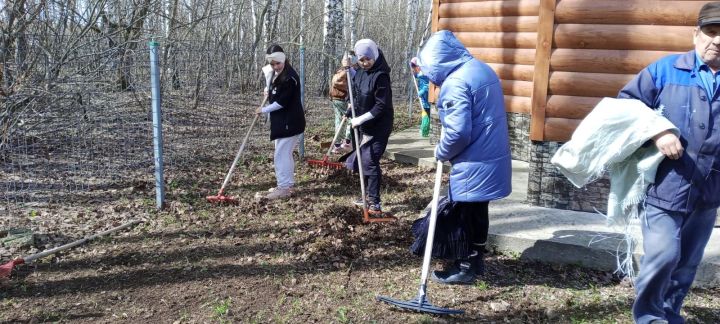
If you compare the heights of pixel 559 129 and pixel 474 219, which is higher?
pixel 559 129

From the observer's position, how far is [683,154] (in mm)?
2629

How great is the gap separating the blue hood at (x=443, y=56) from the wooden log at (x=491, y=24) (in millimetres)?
4107

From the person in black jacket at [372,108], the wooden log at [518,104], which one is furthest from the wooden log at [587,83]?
the wooden log at [518,104]

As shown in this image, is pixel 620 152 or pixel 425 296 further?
pixel 425 296

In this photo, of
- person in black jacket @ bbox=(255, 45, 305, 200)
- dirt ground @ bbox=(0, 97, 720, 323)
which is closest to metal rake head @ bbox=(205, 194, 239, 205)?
dirt ground @ bbox=(0, 97, 720, 323)

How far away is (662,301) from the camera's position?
2.92 meters

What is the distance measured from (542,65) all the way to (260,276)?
125 inches

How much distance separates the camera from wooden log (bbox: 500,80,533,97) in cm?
717

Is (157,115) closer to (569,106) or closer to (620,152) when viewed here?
(569,106)

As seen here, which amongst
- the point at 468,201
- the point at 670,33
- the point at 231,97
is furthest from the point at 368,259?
the point at 231,97

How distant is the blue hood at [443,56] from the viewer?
11.2 feet

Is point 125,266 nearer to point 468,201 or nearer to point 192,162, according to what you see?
point 468,201

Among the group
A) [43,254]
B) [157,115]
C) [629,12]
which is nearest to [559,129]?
[629,12]

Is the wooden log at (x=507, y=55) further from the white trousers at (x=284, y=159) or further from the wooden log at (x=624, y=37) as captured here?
the white trousers at (x=284, y=159)
